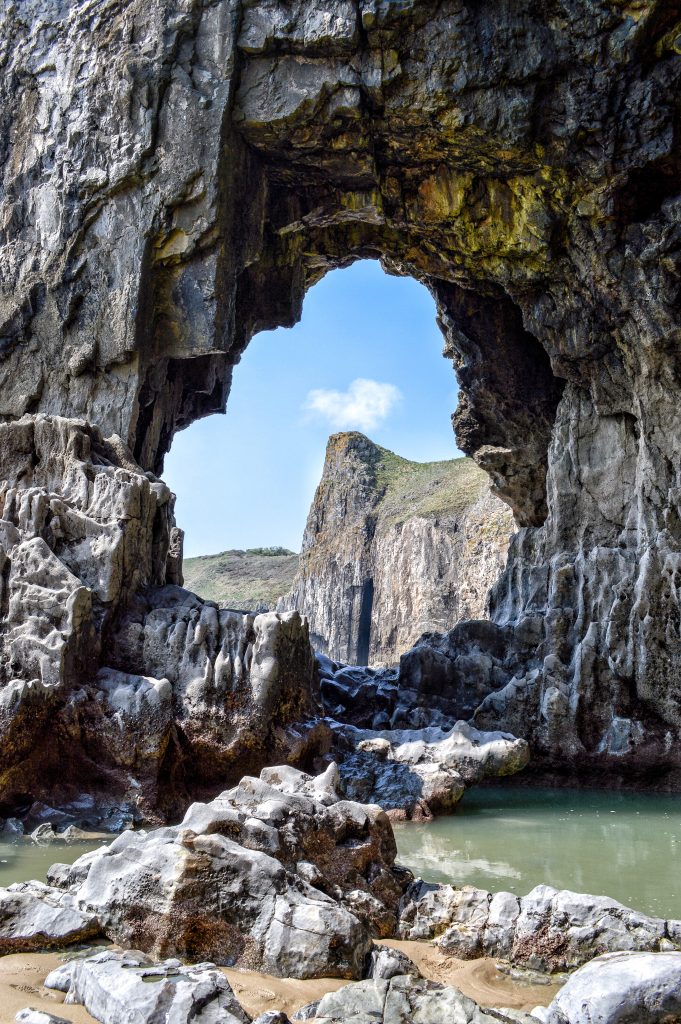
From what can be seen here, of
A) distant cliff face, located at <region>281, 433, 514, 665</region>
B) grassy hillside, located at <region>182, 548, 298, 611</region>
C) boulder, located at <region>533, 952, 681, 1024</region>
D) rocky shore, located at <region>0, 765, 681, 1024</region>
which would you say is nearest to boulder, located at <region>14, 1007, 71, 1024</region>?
rocky shore, located at <region>0, 765, 681, 1024</region>

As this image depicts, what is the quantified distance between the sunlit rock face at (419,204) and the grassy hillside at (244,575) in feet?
190

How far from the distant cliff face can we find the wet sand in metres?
38.9

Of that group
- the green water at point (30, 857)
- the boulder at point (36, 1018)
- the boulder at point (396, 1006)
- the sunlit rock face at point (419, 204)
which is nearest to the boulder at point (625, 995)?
the boulder at point (396, 1006)

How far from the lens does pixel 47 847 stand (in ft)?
31.7

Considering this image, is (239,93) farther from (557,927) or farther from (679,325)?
(557,927)

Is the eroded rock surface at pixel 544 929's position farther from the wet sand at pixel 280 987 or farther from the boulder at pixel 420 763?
the boulder at pixel 420 763

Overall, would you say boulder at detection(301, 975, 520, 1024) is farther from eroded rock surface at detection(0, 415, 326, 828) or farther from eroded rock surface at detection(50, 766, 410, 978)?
eroded rock surface at detection(0, 415, 326, 828)

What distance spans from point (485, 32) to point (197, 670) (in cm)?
1352

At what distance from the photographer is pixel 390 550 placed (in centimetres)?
5625

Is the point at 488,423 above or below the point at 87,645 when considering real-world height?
above

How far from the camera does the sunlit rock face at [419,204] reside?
16.1 m

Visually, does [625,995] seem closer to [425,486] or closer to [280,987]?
[280,987]

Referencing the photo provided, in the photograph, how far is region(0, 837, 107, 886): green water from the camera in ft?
26.0

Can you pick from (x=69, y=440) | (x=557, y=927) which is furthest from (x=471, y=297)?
(x=557, y=927)
